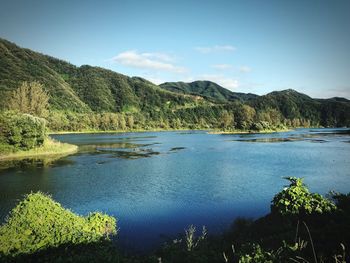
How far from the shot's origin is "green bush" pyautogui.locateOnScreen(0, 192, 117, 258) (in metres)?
15.5

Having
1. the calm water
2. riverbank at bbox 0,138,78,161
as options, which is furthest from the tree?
the calm water

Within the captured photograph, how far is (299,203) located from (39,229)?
15.6 meters

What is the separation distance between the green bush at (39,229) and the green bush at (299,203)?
457 inches

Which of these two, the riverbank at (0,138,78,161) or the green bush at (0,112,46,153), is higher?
the green bush at (0,112,46,153)

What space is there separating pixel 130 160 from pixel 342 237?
186 feet

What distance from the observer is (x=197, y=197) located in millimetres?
35250

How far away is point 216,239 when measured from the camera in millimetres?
19828

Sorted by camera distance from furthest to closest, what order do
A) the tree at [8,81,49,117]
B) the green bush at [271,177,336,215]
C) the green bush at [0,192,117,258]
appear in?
the tree at [8,81,49,117]
the green bush at [271,177,336,215]
the green bush at [0,192,117,258]

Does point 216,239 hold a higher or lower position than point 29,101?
lower

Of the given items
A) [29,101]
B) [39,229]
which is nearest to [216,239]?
[39,229]

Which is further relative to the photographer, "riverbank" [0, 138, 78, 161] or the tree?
the tree

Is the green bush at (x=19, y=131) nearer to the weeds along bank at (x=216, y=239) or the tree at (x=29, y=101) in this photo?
the tree at (x=29, y=101)

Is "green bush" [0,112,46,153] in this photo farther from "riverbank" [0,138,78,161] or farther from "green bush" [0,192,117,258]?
"green bush" [0,192,117,258]

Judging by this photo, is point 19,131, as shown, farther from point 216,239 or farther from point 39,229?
point 216,239
